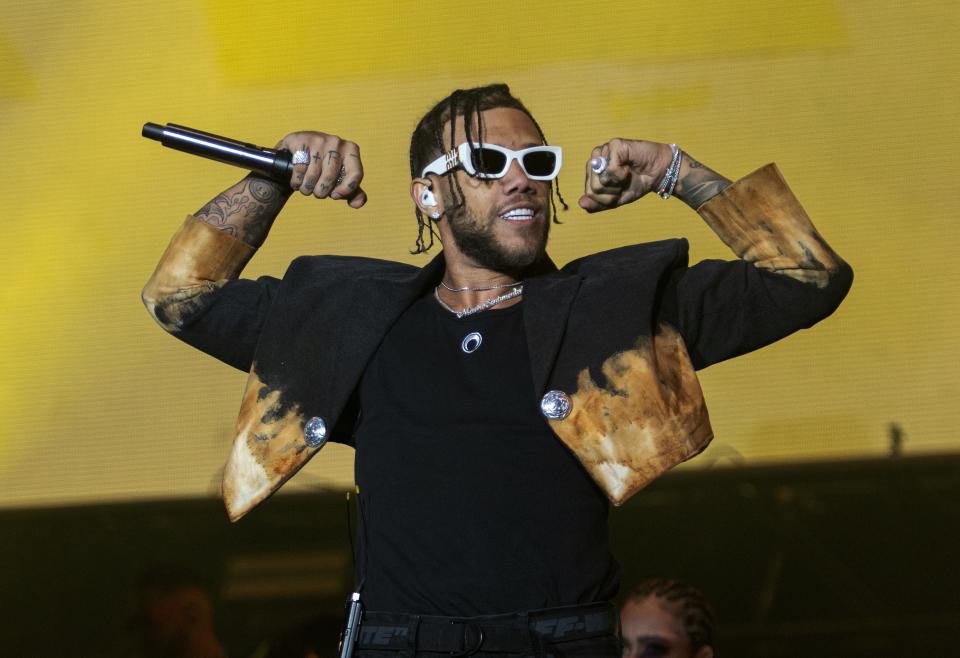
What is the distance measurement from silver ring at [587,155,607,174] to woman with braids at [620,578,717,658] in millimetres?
1086

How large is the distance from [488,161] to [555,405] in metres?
0.54

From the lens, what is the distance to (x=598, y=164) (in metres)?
1.82

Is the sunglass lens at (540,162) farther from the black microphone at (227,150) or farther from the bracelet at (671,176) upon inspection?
the black microphone at (227,150)

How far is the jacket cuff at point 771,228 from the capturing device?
171 cm

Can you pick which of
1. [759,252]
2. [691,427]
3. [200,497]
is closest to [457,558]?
[691,427]

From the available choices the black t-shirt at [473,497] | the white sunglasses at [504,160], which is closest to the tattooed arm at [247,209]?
the white sunglasses at [504,160]

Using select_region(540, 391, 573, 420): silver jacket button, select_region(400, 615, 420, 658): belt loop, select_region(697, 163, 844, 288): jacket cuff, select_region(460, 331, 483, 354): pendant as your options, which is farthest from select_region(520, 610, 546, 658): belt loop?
select_region(697, 163, 844, 288): jacket cuff

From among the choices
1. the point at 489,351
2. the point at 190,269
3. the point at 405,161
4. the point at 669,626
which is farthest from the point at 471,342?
the point at 405,161

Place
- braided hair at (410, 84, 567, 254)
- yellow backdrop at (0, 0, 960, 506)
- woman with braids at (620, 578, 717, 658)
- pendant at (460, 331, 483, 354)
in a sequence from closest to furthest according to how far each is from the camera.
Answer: pendant at (460, 331, 483, 354), braided hair at (410, 84, 567, 254), woman with braids at (620, 578, 717, 658), yellow backdrop at (0, 0, 960, 506)

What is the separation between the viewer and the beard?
191 centimetres

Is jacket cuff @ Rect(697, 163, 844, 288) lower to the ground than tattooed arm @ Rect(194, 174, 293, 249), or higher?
lower

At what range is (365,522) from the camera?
1738 millimetres

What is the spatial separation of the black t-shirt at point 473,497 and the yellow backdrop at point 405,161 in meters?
1.81

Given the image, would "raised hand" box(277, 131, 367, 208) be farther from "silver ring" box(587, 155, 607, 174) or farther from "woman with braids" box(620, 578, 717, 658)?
"woman with braids" box(620, 578, 717, 658)
